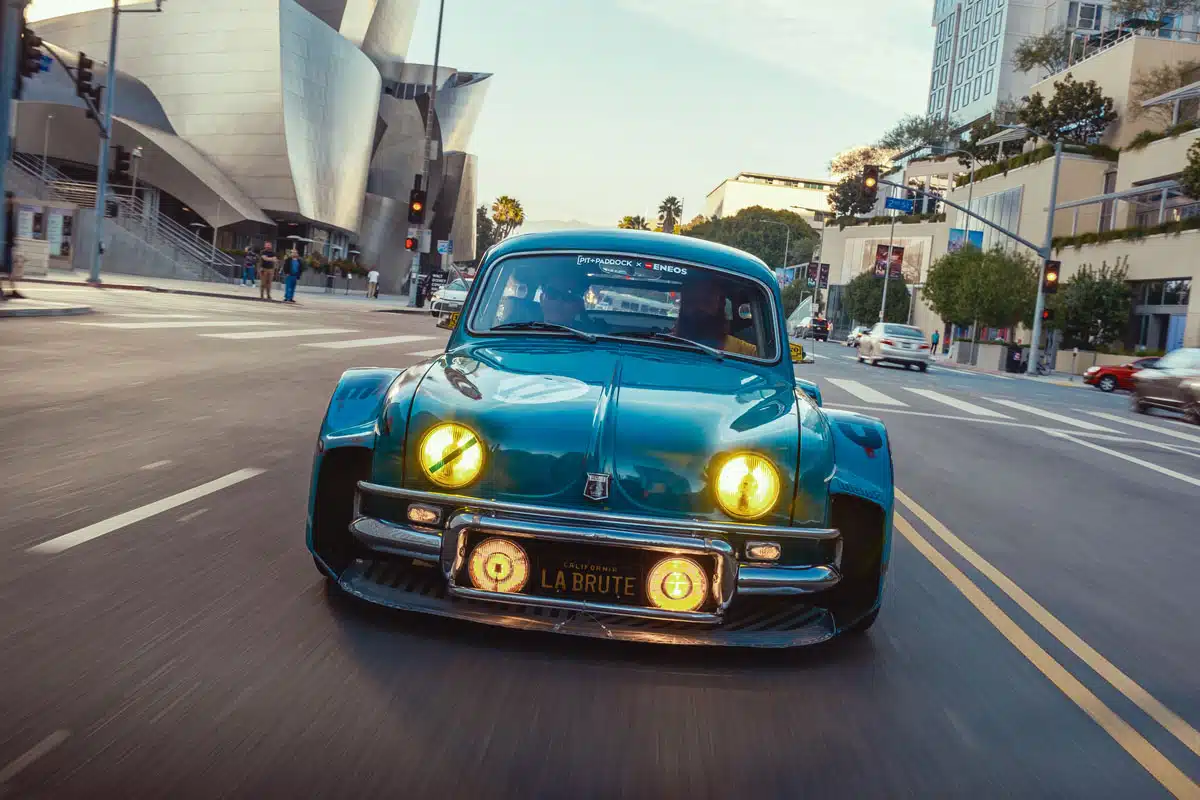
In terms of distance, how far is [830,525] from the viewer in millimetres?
4398

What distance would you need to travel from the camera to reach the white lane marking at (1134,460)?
1262 centimetres

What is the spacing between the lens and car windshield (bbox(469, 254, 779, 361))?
5.91 m

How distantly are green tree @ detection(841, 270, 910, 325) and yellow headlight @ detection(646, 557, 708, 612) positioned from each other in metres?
92.1

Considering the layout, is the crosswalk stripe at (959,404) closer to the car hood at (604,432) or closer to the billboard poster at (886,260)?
the car hood at (604,432)

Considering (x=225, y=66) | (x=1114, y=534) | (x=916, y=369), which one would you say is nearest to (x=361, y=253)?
(x=225, y=66)

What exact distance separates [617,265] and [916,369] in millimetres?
35167

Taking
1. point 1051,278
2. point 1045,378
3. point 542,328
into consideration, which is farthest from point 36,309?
point 1045,378

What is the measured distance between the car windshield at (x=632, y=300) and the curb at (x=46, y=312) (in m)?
16.0

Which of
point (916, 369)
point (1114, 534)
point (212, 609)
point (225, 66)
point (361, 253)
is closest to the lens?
point (212, 609)

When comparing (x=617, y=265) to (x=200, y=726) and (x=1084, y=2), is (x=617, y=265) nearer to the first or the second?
(x=200, y=726)

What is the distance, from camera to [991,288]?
58969mm

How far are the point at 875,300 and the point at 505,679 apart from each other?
92.9 metres

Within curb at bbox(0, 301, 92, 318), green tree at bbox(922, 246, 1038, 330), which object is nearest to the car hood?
curb at bbox(0, 301, 92, 318)

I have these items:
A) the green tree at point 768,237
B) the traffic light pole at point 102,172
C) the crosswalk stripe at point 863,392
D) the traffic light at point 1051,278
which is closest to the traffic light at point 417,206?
the traffic light pole at point 102,172
